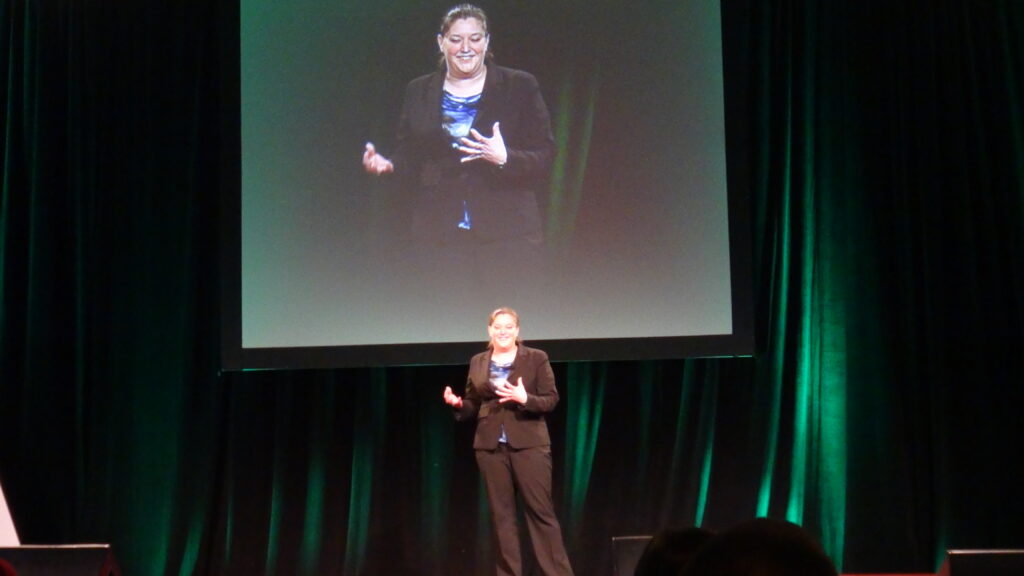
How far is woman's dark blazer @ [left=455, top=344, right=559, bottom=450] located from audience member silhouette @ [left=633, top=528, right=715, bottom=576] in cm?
344

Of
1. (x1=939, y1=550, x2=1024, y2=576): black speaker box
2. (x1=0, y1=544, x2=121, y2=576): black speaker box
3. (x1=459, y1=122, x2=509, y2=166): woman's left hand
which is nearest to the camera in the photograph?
(x1=0, y1=544, x2=121, y2=576): black speaker box

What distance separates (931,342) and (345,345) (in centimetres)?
306

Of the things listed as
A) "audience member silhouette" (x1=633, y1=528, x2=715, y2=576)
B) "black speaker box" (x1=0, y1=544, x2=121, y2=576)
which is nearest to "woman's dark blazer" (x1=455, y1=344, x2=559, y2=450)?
"black speaker box" (x1=0, y1=544, x2=121, y2=576)

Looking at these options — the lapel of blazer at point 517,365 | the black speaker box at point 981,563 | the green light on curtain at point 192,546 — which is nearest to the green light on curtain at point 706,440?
the lapel of blazer at point 517,365

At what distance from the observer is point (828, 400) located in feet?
18.7

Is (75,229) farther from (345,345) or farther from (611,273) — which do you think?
(611,273)

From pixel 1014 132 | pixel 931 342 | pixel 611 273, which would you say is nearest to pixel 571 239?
pixel 611 273

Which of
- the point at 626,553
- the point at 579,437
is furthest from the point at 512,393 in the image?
the point at 579,437

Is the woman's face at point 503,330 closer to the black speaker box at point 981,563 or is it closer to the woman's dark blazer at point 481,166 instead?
the woman's dark blazer at point 481,166

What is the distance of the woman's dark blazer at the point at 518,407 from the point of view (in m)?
4.67

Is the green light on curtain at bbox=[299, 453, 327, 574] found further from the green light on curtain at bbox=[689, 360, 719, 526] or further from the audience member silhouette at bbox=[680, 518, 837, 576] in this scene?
the audience member silhouette at bbox=[680, 518, 837, 576]

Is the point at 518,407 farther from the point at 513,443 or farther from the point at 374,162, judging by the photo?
the point at 374,162

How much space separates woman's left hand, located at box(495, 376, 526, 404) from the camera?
452 centimetres

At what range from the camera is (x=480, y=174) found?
539 centimetres
